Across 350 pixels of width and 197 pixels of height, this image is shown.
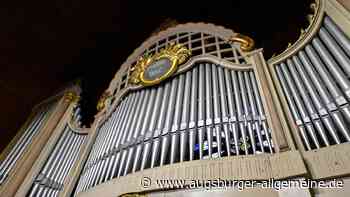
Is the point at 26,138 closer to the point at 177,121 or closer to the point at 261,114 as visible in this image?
the point at 177,121

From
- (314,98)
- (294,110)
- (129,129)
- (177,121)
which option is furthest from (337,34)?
(129,129)

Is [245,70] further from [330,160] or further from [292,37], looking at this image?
[292,37]

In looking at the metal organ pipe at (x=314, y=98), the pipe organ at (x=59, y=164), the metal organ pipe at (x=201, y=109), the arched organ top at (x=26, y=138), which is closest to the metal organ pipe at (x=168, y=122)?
the metal organ pipe at (x=201, y=109)

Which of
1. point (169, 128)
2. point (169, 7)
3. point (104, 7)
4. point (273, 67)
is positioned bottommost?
point (169, 128)

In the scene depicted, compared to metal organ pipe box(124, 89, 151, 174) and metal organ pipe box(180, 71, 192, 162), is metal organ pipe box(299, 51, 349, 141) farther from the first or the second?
metal organ pipe box(124, 89, 151, 174)

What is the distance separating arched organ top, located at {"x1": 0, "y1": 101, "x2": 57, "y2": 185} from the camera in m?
2.75

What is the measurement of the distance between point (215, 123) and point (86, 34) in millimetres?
3245

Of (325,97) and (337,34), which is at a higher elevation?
(337,34)

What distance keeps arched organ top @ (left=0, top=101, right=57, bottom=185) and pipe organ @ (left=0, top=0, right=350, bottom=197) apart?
5cm

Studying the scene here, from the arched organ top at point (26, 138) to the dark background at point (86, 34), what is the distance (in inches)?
19.4

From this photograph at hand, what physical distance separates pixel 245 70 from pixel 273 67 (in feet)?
0.68

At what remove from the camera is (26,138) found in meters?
3.19

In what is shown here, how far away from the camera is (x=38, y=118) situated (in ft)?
11.7

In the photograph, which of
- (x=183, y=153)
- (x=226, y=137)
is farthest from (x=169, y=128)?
(x=226, y=137)
